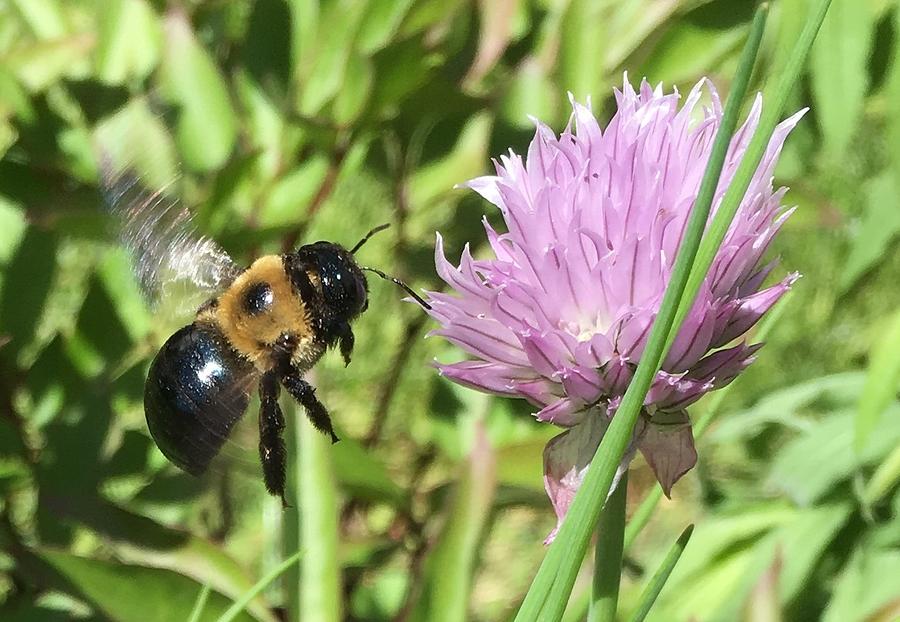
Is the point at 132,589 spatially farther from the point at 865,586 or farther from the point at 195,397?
the point at 865,586

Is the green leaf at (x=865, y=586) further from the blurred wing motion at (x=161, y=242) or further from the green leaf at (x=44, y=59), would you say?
the green leaf at (x=44, y=59)

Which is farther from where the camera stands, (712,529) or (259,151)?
(712,529)

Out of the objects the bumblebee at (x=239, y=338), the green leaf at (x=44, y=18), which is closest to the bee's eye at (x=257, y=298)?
the bumblebee at (x=239, y=338)

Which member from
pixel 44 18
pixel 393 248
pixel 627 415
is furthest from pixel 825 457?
pixel 44 18

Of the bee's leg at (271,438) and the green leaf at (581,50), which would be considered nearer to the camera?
the bee's leg at (271,438)

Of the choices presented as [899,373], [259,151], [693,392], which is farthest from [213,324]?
[899,373]

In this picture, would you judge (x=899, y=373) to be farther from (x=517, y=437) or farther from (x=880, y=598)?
(x=517, y=437)
